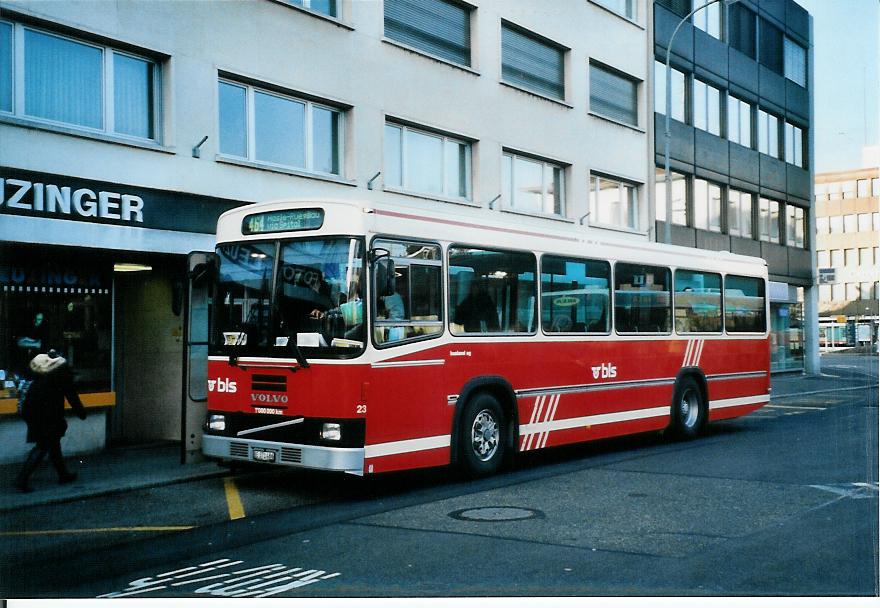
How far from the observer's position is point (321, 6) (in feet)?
54.2

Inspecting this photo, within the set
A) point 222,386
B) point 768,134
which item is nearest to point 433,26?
point 222,386

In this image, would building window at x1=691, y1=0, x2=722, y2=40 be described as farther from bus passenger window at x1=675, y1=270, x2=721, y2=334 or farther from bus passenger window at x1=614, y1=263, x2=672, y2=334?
bus passenger window at x1=614, y1=263, x2=672, y2=334

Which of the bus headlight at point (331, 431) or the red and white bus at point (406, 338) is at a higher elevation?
the red and white bus at point (406, 338)

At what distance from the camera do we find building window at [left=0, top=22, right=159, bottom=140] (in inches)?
468

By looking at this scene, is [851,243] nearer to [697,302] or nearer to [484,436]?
[697,302]

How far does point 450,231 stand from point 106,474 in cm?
520

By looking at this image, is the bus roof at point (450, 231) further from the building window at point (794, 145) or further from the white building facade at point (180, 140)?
the building window at point (794, 145)

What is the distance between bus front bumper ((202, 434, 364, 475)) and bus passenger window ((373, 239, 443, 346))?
1.18 m

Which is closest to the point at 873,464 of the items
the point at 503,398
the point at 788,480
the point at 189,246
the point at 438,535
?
the point at 788,480

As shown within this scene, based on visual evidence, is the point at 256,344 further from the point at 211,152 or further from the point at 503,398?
the point at 211,152

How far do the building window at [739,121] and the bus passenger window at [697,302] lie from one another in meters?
17.7

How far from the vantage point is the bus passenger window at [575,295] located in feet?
40.7

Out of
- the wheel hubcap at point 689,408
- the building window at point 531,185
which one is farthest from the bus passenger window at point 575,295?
the building window at point 531,185

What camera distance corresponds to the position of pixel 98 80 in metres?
13.0
